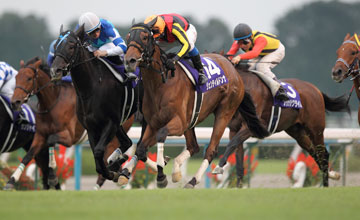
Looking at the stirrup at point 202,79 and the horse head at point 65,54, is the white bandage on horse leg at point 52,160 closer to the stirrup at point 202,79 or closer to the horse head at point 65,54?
the horse head at point 65,54

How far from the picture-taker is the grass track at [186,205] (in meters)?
4.30

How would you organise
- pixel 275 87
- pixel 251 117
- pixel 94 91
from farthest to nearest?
pixel 275 87 < pixel 251 117 < pixel 94 91

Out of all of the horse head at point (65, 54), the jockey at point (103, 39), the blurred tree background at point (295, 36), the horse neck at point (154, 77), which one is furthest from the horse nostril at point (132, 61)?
the blurred tree background at point (295, 36)

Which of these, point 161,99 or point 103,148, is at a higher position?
point 161,99

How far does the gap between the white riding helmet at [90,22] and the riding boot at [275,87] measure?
2501mm

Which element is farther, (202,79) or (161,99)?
(202,79)

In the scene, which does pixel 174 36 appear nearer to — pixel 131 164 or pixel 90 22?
pixel 90 22

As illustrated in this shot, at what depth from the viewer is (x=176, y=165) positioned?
6.21 m

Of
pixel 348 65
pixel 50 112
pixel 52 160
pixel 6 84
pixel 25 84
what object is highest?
pixel 348 65

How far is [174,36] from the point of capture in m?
6.66

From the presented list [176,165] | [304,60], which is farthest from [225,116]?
[304,60]

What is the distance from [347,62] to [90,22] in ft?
9.97

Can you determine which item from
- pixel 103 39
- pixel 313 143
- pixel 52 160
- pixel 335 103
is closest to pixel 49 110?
pixel 52 160

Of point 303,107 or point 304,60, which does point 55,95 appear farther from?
point 304,60
